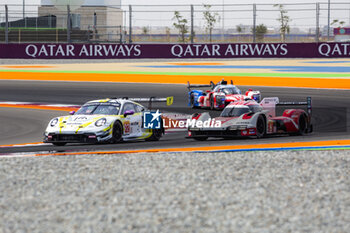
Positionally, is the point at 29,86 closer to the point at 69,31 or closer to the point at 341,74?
the point at 69,31

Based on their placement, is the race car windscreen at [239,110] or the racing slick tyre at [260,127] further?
the race car windscreen at [239,110]

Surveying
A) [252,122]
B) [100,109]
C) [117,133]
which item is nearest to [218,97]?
[252,122]

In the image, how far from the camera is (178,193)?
7.79 metres

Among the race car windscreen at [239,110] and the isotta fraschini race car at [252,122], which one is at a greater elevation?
the race car windscreen at [239,110]

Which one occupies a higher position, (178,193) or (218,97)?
(218,97)

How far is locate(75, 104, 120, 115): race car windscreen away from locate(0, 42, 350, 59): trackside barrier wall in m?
22.1

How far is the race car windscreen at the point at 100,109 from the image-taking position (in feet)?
44.9

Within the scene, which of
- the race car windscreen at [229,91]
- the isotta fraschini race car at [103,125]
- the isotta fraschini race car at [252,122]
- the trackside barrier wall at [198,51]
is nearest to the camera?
the isotta fraschini race car at [103,125]

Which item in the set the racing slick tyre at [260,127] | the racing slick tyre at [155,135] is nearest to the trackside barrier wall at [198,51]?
the racing slick tyre at [155,135]

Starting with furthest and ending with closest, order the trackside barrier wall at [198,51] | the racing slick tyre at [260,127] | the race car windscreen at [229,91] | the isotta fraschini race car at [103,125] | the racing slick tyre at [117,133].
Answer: the trackside barrier wall at [198,51]
the race car windscreen at [229,91]
the racing slick tyre at [260,127]
the racing slick tyre at [117,133]
the isotta fraschini race car at [103,125]

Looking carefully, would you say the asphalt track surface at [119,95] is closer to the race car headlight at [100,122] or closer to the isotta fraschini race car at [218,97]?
the isotta fraschini race car at [218,97]

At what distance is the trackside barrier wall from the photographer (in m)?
35.6

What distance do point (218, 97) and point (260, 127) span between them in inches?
194

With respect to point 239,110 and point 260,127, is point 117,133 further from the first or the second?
point 260,127
